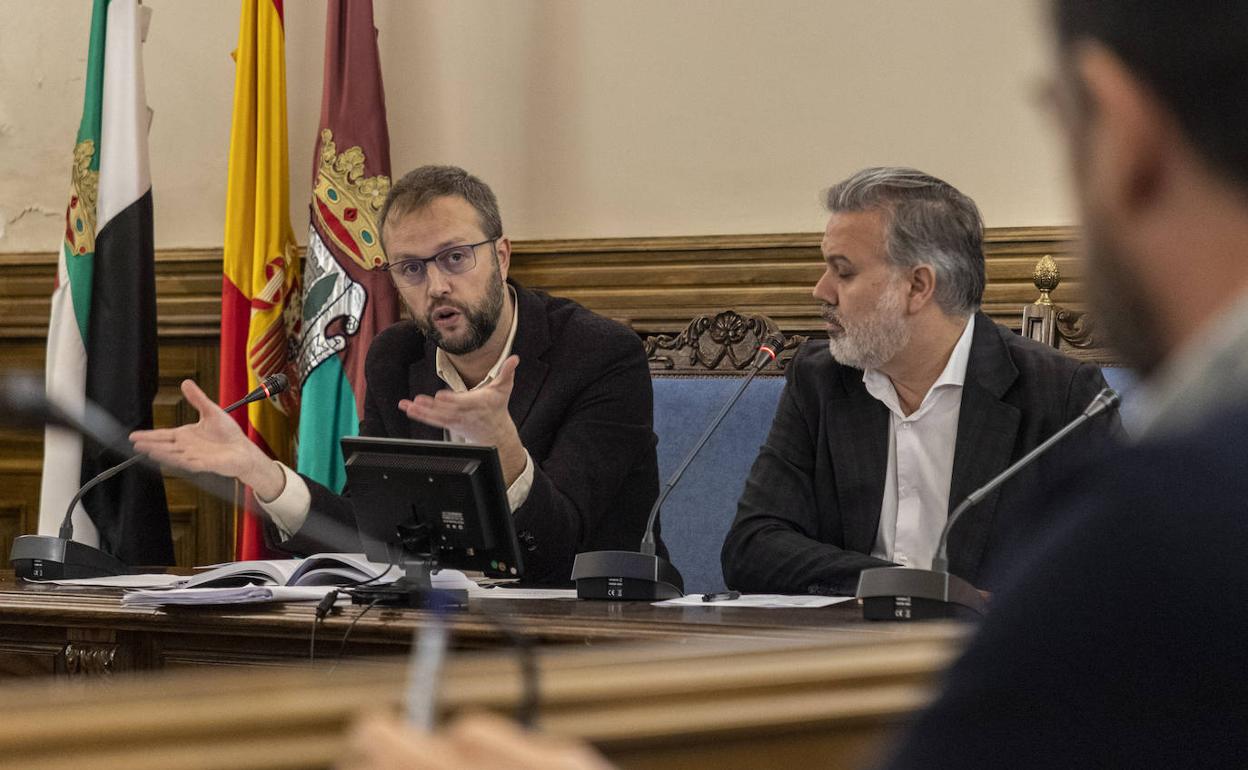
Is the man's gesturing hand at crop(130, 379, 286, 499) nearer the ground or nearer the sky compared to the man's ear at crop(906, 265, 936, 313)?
nearer the ground

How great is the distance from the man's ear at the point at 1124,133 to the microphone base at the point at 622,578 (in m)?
2.08

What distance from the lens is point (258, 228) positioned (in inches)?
180

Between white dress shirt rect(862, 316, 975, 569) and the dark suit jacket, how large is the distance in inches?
99.5

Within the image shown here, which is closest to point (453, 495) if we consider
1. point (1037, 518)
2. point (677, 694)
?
point (677, 694)

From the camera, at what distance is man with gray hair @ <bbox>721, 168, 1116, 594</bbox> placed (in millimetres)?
2982

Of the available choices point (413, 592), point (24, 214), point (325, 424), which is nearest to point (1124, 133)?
point (413, 592)

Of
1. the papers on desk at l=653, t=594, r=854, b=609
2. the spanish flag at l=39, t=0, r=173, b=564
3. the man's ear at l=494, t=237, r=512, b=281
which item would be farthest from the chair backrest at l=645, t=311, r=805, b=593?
the spanish flag at l=39, t=0, r=173, b=564

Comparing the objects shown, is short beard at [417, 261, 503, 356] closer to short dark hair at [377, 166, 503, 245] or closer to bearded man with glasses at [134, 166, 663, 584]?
bearded man with glasses at [134, 166, 663, 584]

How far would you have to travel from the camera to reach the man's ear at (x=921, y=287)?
315 cm

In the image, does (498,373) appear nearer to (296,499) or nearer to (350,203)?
(296,499)

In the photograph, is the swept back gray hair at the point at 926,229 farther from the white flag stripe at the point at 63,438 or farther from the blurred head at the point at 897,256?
the white flag stripe at the point at 63,438

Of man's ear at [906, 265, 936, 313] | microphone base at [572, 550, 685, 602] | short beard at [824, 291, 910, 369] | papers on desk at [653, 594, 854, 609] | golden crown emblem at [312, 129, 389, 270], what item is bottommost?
papers on desk at [653, 594, 854, 609]

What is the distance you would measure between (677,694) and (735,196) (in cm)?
371

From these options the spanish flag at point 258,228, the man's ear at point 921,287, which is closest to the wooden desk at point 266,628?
the man's ear at point 921,287
